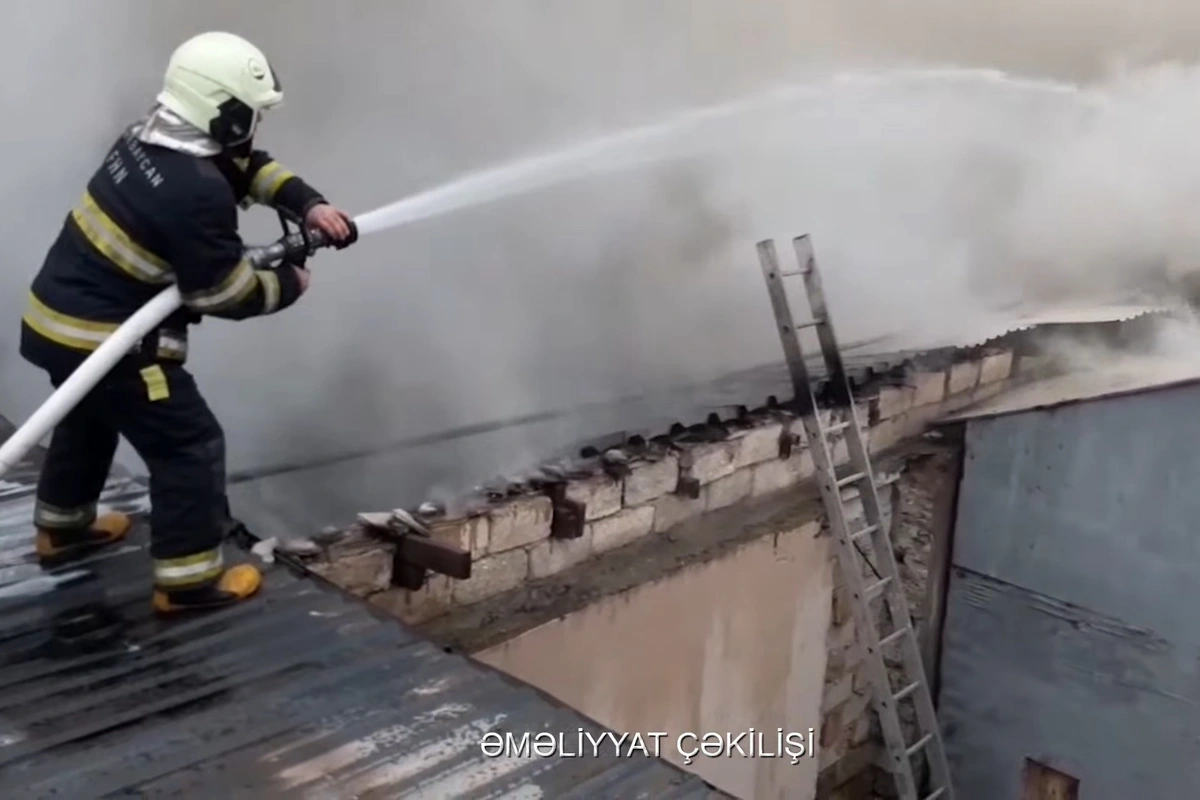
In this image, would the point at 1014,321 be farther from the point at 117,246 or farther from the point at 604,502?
the point at 117,246

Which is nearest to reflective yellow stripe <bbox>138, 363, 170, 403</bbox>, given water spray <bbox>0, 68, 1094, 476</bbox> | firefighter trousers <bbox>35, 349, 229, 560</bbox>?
firefighter trousers <bbox>35, 349, 229, 560</bbox>

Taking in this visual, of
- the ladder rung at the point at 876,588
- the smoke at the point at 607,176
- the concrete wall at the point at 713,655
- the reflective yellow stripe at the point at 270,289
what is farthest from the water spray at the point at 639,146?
the ladder rung at the point at 876,588

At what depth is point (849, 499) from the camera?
4.85 meters

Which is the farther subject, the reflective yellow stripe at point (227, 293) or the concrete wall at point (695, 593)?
the concrete wall at point (695, 593)

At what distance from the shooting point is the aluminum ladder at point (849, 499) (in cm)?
434

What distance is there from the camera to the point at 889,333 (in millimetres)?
6012

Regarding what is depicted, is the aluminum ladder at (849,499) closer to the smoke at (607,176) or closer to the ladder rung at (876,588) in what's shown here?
the ladder rung at (876,588)

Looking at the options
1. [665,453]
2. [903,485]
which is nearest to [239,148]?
[665,453]

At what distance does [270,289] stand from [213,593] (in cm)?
75

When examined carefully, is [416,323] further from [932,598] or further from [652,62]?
[932,598]

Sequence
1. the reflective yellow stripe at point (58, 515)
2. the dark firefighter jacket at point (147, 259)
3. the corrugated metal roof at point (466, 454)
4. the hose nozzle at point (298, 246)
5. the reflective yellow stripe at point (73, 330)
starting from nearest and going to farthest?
the dark firefighter jacket at point (147, 259), the reflective yellow stripe at point (73, 330), the hose nozzle at point (298, 246), the reflective yellow stripe at point (58, 515), the corrugated metal roof at point (466, 454)

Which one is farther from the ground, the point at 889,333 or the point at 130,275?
the point at 130,275

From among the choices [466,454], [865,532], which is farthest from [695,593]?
[466,454]

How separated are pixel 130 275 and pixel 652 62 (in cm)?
320
